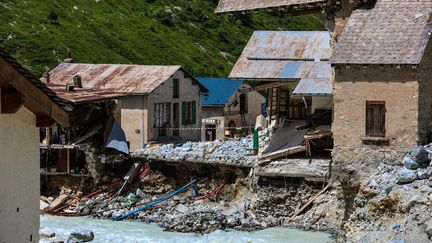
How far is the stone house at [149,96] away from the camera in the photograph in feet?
160

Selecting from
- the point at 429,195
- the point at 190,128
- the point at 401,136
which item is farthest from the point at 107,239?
the point at 190,128

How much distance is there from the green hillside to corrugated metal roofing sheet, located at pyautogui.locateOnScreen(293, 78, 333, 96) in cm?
3578

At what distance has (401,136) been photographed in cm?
2964

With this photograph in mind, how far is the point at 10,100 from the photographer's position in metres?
11.9

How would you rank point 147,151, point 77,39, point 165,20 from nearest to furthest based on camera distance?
point 147,151 → point 77,39 → point 165,20

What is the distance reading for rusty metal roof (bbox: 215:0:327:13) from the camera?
3469 centimetres

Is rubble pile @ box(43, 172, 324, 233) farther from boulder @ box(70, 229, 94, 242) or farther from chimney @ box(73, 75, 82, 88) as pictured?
chimney @ box(73, 75, 82, 88)

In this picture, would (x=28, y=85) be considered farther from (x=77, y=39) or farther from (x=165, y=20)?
(x=165, y=20)

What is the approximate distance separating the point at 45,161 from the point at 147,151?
575cm

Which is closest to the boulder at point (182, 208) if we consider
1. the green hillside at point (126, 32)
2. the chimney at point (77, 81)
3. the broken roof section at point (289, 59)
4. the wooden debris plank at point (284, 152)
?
the wooden debris plank at point (284, 152)

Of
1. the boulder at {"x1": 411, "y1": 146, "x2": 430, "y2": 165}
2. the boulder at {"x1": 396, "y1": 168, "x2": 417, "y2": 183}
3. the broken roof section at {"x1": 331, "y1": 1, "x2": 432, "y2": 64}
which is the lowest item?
the boulder at {"x1": 396, "y1": 168, "x2": 417, "y2": 183}

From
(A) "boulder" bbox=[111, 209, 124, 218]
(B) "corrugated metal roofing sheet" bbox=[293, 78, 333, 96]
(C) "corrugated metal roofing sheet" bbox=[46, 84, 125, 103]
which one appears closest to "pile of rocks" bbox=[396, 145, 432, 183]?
(B) "corrugated metal roofing sheet" bbox=[293, 78, 333, 96]

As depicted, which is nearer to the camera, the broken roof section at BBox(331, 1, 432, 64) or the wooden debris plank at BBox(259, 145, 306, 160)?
the broken roof section at BBox(331, 1, 432, 64)

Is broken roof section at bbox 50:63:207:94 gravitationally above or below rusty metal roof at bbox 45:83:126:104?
above
